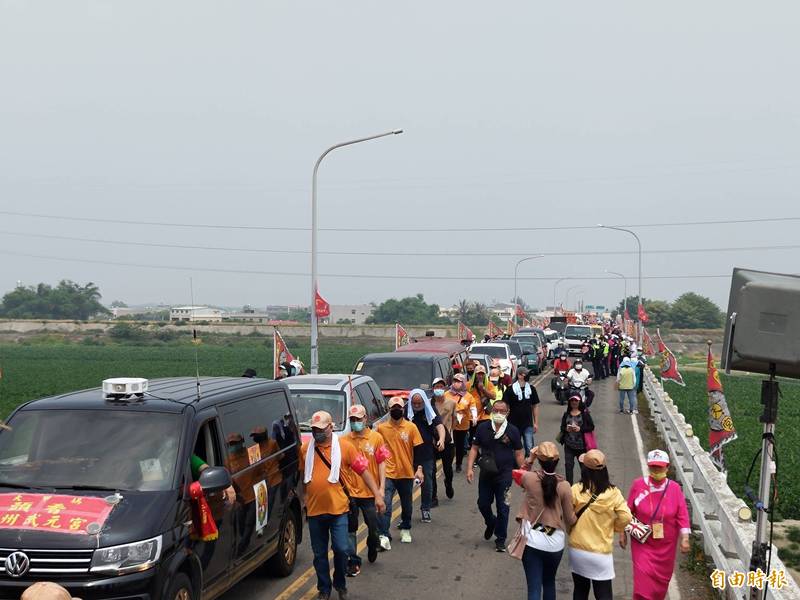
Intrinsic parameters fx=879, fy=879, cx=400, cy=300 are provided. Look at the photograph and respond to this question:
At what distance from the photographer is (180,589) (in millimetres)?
6367

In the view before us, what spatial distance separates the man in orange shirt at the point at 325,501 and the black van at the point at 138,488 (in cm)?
56

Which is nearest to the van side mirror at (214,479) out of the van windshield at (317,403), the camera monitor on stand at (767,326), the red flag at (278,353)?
the camera monitor on stand at (767,326)

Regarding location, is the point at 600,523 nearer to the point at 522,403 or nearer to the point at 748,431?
the point at 522,403

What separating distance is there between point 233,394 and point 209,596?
1.83 m

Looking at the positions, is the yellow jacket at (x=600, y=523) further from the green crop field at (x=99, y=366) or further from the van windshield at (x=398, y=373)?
the green crop field at (x=99, y=366)

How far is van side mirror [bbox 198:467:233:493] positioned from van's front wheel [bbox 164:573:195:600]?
65cm

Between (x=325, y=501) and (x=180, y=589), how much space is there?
5.79 feet

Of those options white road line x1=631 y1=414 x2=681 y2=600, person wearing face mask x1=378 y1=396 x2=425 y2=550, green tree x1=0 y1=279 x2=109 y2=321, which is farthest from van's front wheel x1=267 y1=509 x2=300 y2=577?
green tree x1=0 y1=279 x2=109 y2=321

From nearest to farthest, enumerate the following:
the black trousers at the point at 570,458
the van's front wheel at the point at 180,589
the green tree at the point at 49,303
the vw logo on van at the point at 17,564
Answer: the vw logo on van at the point at 17,564
the van's front wheel at the point at 180,589
the black trousers at the point at 570,458
the green tree at the point at 49,303

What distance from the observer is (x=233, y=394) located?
318 inches

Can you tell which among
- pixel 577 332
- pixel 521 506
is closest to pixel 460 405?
pixel 521 506

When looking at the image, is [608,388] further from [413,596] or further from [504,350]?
[413,596]

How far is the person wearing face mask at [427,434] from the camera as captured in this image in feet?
37.1

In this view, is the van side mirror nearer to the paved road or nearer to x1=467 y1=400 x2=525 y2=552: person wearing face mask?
Result: the paved road
